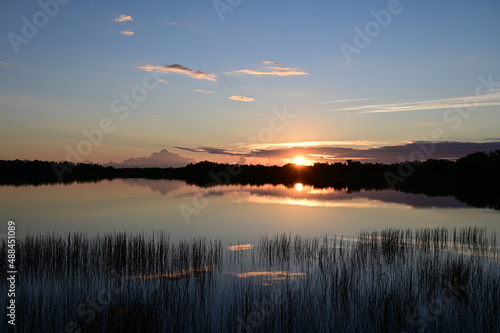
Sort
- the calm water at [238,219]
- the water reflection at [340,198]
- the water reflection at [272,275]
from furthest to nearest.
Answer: the water reflection at [340,198] < the calm water at [238,219] < the water reflection at [272,275]

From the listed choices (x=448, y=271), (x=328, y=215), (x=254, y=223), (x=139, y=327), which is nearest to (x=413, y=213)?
(x=328, y=215)

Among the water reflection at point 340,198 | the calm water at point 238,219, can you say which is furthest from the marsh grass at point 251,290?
the water reflection at point 340,198

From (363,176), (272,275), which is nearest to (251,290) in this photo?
(272,275)

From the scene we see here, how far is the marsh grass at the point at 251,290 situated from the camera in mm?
6992

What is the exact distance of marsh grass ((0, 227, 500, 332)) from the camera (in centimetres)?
699

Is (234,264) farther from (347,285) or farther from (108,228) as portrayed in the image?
(108,228)

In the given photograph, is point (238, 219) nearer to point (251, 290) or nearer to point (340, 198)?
point (251, 290)

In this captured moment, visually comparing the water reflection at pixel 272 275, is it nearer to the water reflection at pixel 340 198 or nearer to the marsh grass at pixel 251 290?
the marsh grass at pixel 251 290

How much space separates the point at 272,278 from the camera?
10.3 m

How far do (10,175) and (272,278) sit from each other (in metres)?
98.5

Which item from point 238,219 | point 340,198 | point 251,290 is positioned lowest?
point 238,219

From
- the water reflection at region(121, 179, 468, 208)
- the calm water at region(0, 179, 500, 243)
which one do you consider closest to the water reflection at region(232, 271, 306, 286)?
A: the calm water at region(0, 179, 500, 243)

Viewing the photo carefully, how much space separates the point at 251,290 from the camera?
8156 mm

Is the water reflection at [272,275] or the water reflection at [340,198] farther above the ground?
the water reflection at [340,198]
